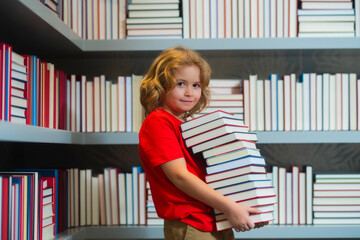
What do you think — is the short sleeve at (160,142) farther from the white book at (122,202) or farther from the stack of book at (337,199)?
the stack of book at (337,199)

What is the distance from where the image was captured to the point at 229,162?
1.20 metres

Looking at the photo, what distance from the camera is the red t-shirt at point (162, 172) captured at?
120 cm

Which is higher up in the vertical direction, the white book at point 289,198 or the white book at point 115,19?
the white book at point 115,19

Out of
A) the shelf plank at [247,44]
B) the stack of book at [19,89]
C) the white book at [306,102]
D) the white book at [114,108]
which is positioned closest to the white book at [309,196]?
the white book at [306,102]

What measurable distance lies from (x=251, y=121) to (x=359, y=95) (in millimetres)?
502

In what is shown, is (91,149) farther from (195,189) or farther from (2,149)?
(195,189)

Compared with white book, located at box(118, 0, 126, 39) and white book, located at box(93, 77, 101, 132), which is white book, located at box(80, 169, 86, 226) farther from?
white book, located at box(118, 0, 126, 39)

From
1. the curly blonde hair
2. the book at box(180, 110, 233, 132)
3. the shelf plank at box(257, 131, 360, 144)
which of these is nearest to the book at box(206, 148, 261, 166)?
the book at box(180, 110, 233, 132)

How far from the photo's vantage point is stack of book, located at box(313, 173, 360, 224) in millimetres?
1821

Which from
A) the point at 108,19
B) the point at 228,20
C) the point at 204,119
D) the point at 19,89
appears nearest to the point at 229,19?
the point at 228,20

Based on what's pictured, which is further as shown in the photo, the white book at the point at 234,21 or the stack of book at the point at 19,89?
the white book at the point at 234,21

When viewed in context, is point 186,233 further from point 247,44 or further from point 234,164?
point 247,44

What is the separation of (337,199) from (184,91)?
975mm

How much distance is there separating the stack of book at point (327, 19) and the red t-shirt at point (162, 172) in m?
0.93
